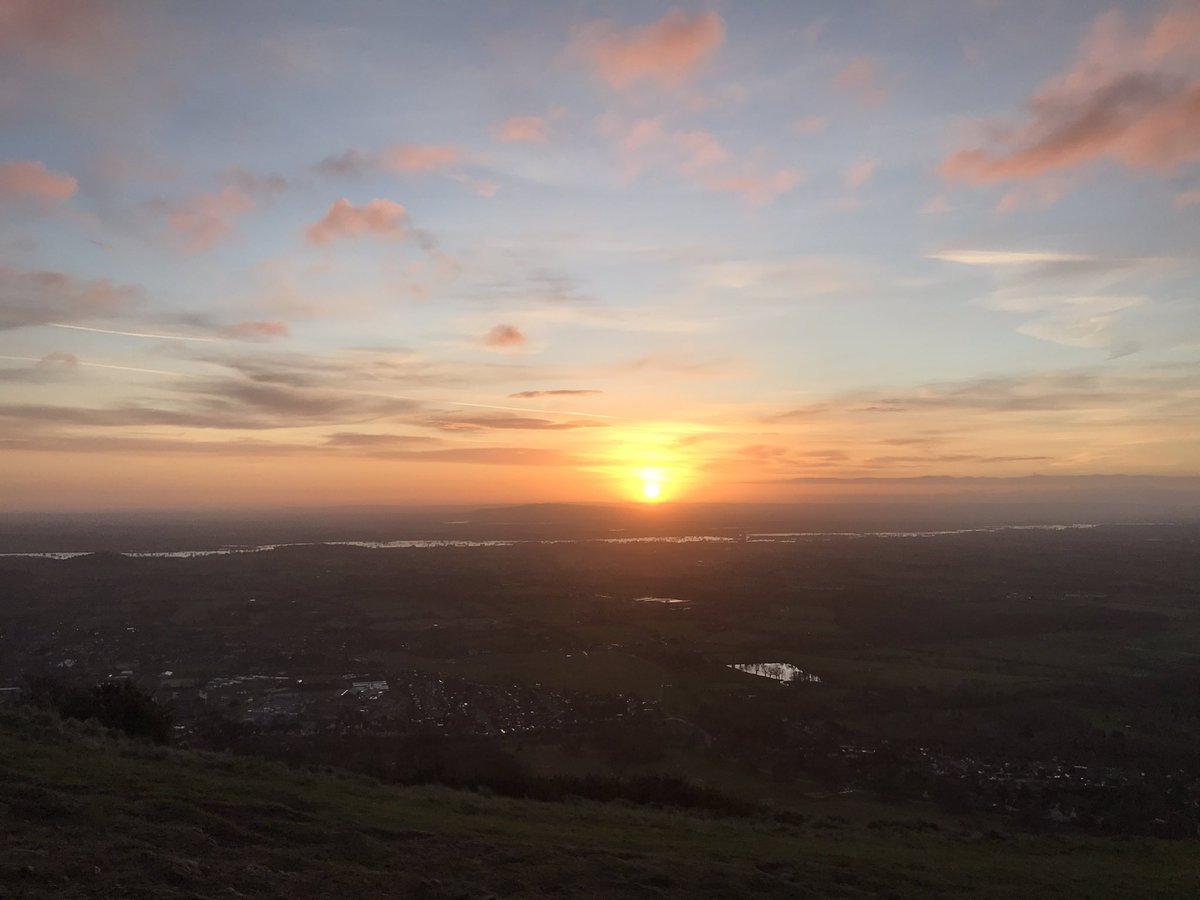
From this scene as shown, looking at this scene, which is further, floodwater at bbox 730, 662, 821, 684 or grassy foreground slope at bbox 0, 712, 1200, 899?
floodwater at bbox 730, 662, 821, 684

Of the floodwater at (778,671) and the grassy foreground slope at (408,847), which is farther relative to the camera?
the floodwater at (778,671)

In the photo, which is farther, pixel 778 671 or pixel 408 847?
pixel 778 671

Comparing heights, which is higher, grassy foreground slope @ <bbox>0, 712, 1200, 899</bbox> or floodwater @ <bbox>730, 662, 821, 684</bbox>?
grassy foreground slope @ <bbox>0, 712, 1200, 899</bbox>

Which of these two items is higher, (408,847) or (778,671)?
(408,847)

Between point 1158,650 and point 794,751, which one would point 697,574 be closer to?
point 1158,650

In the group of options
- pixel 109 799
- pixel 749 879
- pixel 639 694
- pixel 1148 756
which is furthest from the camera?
pixel 639 694

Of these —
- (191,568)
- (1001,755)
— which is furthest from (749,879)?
(191,568)

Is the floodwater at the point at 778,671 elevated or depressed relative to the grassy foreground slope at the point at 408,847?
depressed

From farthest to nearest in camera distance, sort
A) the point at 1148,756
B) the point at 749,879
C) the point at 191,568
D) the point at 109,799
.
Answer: the point at 191,568 < the point at 1148,756 < the point at 749,879 < the point at 109,799
